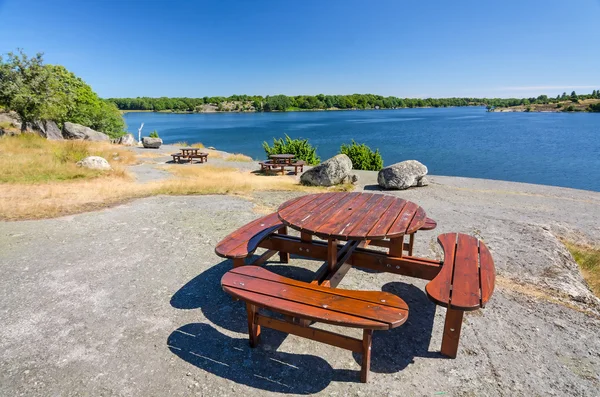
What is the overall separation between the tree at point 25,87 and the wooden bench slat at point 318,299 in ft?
68.6

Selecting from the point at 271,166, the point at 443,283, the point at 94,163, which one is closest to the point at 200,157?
the point at 271,166

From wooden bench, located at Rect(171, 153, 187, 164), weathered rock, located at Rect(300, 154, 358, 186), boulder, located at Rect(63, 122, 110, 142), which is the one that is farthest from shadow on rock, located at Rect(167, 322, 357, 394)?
boulder, located at Rect(63, 122, 110, 142)

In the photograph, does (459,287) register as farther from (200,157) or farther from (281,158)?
(200,157)

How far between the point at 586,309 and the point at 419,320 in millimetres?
1774

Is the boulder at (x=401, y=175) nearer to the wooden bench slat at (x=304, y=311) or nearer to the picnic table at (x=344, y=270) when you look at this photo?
the picnic table at (x=344, y=270)

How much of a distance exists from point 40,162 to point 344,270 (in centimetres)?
1259

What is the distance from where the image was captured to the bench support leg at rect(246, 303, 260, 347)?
2.66 meters

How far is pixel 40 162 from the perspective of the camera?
37.1ft

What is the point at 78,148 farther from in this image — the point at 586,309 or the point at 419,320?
the point at 586,309

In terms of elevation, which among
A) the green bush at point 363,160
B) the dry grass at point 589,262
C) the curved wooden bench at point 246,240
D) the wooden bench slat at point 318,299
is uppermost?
the wooden bench slat at point 318,299

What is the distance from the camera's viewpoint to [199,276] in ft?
13.2

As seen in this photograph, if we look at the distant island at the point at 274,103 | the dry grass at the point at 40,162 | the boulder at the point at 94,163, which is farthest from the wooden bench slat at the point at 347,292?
the distant island at the point at 274,103

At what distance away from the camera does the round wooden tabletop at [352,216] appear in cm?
277

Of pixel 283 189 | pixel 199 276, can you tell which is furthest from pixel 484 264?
pixel 283 189
